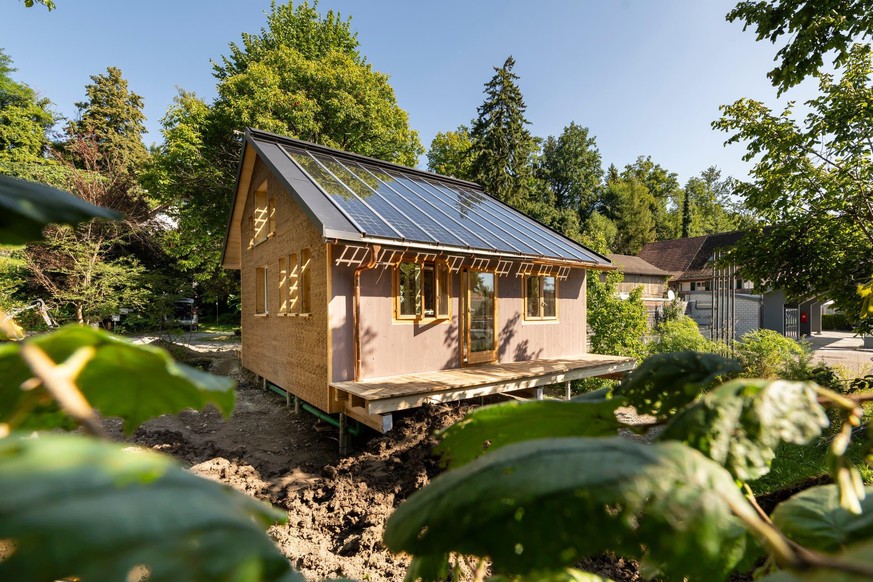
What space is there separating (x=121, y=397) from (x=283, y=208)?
903 centimetres

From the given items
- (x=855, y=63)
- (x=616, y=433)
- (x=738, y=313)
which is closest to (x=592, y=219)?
(x=738, y=313)

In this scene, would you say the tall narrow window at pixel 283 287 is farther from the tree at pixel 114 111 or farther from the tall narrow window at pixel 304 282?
the tree at pixel 114 111

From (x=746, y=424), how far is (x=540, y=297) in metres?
9.35

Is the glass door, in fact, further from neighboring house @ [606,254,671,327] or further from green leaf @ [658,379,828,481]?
neighboring house @ [606,254,671,327]

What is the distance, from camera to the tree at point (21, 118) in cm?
2048

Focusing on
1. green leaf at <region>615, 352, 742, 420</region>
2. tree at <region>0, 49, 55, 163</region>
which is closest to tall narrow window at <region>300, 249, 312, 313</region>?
green leaf at <region>615, 352, 742, 420</region>

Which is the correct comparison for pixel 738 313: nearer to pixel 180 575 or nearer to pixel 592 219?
pixel 592 219

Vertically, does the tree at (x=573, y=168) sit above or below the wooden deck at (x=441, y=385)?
above

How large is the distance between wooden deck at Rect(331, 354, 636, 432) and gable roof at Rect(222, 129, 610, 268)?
90.6 inches

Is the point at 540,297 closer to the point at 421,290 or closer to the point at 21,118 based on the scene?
the point at 421,290

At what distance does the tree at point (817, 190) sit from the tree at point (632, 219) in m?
39.0

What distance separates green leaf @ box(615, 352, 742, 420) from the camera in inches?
29.2

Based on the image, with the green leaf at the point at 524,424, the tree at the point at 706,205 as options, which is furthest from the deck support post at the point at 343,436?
the tree at the point at 706,205

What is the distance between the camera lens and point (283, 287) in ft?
29.5
